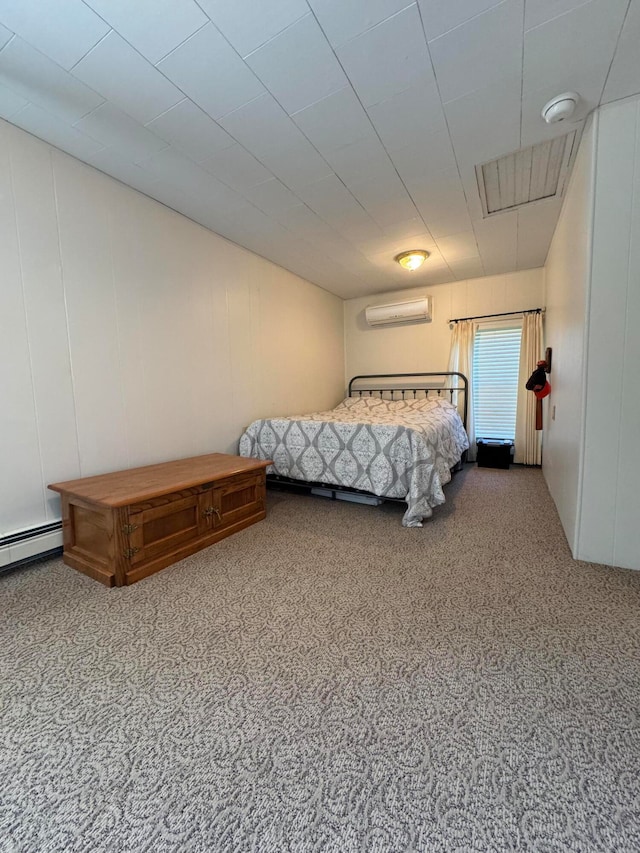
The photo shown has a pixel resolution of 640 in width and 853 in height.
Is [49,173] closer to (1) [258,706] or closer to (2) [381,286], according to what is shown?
(1) [258,706]

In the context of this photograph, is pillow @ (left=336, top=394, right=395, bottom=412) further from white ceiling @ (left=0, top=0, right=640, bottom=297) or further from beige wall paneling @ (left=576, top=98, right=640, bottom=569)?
beige wall paneling @ (left=576, top=98, right=640, bottom=569)

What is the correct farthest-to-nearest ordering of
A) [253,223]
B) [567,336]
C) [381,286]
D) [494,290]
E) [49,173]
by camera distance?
[381,286], [494,290], [253,223], [567,336], [49,173]

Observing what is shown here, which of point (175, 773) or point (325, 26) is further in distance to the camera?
point (325, 26)

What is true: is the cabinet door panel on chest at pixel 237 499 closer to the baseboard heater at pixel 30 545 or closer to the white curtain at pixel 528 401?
the baseboard heater at pixel 30 545

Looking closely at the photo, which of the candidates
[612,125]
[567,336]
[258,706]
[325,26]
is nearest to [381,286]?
[567,336]

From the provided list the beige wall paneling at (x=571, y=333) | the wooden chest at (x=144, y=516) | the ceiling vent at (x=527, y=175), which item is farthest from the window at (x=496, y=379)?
the wooden chest at (x=144, y=516)

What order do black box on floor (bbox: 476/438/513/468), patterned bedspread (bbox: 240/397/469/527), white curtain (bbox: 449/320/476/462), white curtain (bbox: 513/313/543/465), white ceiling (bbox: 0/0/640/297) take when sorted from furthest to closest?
1. white curtain (bbox: 449/320/476/462)
2. black box on floor (bbox: 476/438/513/468)
3. white curtain (bbox: 513/313/543/465)
4. patterned bedspread (bbox: 240/397/469/527)
5. white ceiling (bbox: 0/0/640/297)

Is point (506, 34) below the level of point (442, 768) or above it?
above

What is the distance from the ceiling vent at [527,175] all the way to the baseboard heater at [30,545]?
3.40 metres

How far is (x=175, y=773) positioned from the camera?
2.88ft

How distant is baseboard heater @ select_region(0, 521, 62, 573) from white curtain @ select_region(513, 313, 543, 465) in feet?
14.6

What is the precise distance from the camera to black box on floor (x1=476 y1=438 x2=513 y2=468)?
158 inches

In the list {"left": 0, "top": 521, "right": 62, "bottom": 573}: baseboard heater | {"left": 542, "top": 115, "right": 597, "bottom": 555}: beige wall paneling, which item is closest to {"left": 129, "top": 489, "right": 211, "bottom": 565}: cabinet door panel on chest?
{"left": 0, "top": 521, "right": 62, "bottom": 573}: baseboard heater

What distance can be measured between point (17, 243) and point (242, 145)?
4.36 feet
